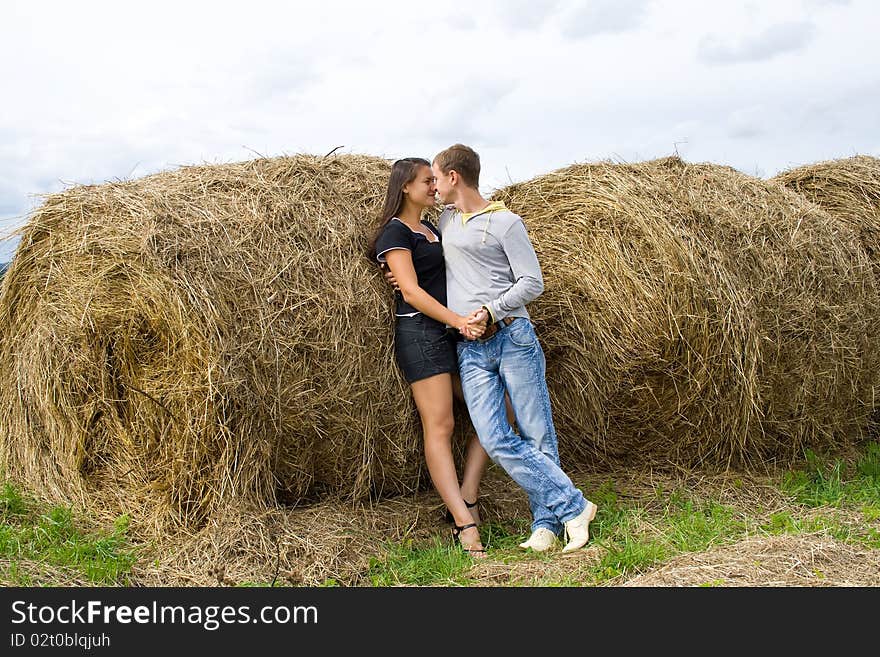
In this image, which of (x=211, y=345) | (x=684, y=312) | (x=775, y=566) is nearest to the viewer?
(x=775, y=566)

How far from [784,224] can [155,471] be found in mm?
4624

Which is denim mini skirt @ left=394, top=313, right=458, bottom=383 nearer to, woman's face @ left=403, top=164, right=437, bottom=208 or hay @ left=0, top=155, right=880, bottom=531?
hay @ left=0, top=155, right=880, bottom=531

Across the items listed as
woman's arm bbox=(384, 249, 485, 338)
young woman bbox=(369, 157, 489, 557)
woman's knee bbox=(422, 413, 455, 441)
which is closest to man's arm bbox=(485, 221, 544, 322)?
woman's arm bbox=(384, 249, 485, 338)

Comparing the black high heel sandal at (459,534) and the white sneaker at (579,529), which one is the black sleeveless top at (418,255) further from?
the white sneaker at (579,529)

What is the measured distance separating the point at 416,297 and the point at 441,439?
854mm

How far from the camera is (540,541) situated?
5133mm

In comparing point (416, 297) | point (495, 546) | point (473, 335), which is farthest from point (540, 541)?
point (416, 297)

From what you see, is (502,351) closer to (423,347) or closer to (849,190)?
(423,347)

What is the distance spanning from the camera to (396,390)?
5316 mm

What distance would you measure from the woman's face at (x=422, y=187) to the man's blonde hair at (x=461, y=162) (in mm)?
167

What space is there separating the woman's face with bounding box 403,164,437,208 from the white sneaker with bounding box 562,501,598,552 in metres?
2.02

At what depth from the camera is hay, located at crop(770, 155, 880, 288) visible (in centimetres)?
757

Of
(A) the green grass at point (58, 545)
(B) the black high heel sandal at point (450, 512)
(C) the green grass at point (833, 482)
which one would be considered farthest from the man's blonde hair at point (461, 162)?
(C) the green grass at point (833, 482)

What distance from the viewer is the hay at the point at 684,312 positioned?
579 centimetres
